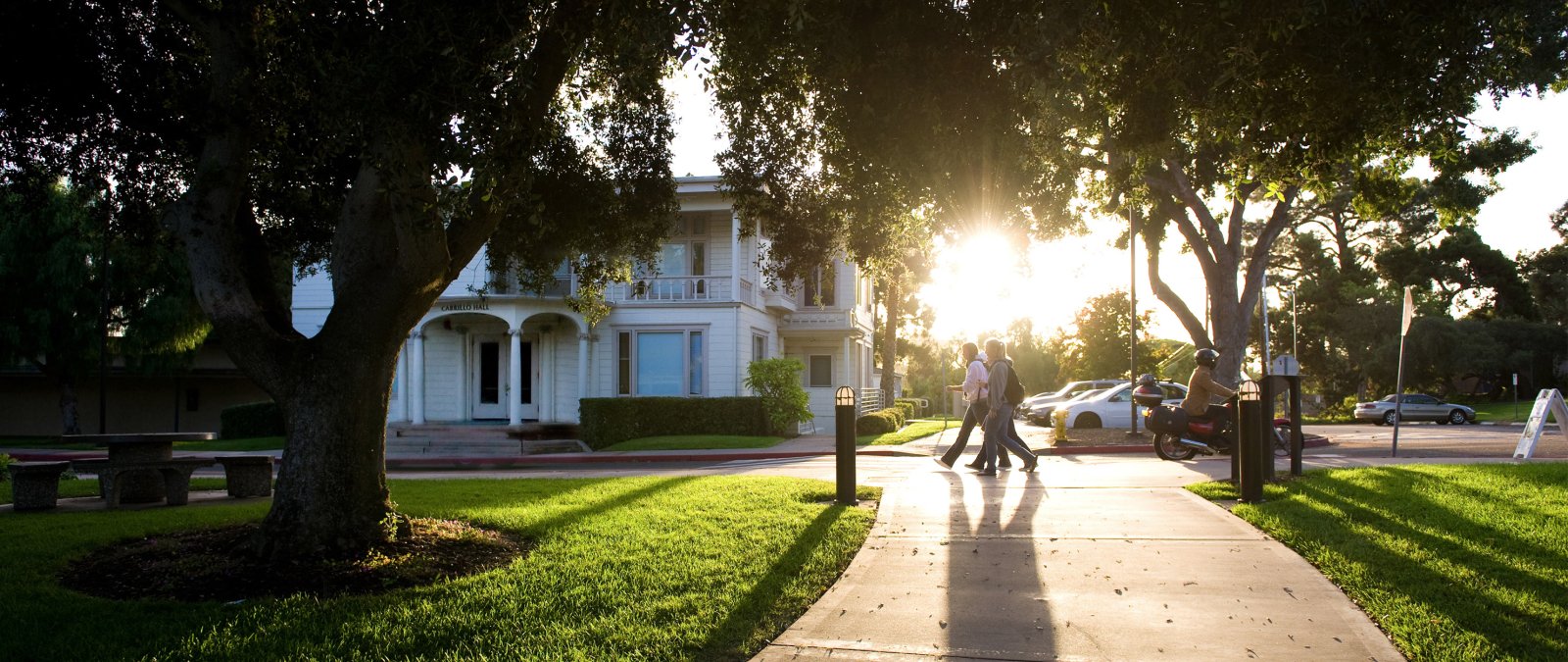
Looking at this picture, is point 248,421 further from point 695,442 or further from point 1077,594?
point 1077,594

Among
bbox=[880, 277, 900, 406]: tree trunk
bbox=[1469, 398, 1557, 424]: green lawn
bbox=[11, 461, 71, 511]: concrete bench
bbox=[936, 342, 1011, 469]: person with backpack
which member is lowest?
bbox=[1469, 398, 1557, 424]: green lawn

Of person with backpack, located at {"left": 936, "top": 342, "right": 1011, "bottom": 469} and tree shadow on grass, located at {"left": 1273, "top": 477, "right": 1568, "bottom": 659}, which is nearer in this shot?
tree shadow on grass, located at {"left": 1273, "top": 477, "right": 1568, "bottom": 659}

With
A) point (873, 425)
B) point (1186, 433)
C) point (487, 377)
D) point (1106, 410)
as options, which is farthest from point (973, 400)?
point (487, 377)

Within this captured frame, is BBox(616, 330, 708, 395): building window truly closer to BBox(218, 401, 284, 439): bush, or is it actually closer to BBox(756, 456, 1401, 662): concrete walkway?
BBox(218, 401, 284, 439): bush

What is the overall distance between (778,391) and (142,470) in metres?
16.9

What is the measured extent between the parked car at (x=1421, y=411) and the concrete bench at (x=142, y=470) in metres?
39.6

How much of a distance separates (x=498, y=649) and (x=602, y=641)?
18.1 inches

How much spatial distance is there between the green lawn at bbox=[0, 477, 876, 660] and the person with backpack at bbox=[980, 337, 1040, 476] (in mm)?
3856

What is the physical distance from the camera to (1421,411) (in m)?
38.2

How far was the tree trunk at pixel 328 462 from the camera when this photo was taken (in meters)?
6.48

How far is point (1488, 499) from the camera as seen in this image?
27.9ft

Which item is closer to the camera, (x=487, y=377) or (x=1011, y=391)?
(x=1011, y=391)

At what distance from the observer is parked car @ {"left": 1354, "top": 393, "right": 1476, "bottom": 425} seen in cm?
3766

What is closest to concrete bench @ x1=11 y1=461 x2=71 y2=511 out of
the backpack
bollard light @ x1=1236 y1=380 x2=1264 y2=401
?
the backpack
